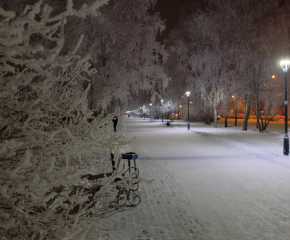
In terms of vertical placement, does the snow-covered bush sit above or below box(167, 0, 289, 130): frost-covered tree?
below

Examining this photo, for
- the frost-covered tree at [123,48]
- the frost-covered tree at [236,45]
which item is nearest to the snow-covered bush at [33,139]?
the frost-covered tree at [123,48]

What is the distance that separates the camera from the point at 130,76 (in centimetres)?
1439

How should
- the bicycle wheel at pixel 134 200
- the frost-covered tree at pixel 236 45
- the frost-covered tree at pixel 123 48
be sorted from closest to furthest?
the bicycle wheel at pixel 134 200, the frost-covered tree at pixel 123 48, the frost-covered tree at pixel 236 45

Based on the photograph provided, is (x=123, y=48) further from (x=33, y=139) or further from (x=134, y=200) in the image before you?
(x=33, y=139)

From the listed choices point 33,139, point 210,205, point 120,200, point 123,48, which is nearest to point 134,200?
point 120,200

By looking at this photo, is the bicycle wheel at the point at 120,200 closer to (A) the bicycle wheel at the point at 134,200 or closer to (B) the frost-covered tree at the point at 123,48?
(A) the bicycle wheel at the point at 134,200

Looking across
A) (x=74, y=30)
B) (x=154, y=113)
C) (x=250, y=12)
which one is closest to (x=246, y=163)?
(x=74, y=30)

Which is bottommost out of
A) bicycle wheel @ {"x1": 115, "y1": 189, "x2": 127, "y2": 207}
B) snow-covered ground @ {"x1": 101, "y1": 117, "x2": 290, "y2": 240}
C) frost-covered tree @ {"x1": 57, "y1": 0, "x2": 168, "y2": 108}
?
snow-covered ground @ {"x1": 101, "y1": 117, "x2": 290, "y2": 240}

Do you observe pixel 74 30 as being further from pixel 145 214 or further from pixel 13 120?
pixel 13 120

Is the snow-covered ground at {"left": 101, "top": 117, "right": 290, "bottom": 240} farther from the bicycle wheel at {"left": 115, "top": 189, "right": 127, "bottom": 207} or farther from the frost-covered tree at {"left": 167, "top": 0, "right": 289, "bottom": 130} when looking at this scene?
the frost-covered tree at {"left": 167, "top": 0, "right": 289, "bottom": 130}

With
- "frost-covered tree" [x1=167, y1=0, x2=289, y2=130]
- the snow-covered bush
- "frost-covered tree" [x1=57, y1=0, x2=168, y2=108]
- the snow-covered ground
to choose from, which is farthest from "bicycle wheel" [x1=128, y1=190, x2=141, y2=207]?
"frost-covered tree" [x1=167, y1=0, x2=289, y2=130]

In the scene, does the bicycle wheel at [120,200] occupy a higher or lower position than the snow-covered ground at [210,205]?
higher

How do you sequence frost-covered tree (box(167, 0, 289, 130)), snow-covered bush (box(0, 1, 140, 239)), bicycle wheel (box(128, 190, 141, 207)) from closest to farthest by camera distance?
1. snow-covered bush (box(0, 1, 140, 239))
2. bicycle wheel (box(128, 190, 141, 207))
3. frost-covered tree (box(167, 0, 289, 130))

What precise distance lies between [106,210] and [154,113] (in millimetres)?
59883
